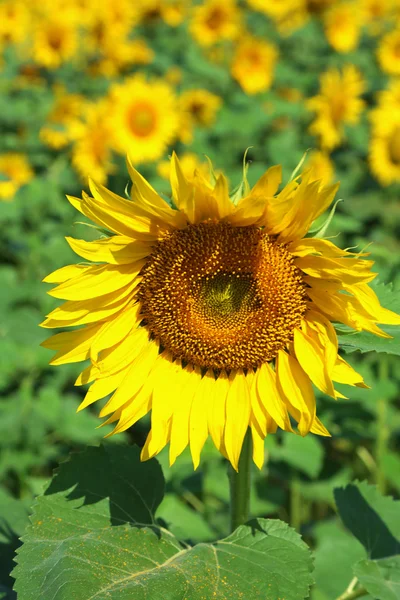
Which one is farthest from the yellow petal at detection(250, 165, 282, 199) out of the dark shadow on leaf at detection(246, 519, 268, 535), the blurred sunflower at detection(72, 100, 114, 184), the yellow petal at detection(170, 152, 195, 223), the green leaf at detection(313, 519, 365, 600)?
the blurred sunflower at detection(72, 100, 114, 184)

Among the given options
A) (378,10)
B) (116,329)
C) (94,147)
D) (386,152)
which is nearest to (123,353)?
(116,329)

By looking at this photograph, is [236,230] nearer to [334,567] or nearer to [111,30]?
[334,567]

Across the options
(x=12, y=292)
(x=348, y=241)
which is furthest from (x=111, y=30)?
(x=12, y=292)

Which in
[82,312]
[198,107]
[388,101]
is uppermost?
[198,107]

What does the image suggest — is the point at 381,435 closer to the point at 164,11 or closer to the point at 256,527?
the point at 256,527

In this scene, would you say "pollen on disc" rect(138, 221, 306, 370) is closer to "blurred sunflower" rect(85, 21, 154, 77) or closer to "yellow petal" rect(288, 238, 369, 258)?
"yellow petal" rect(288, 238, 369, 258)
